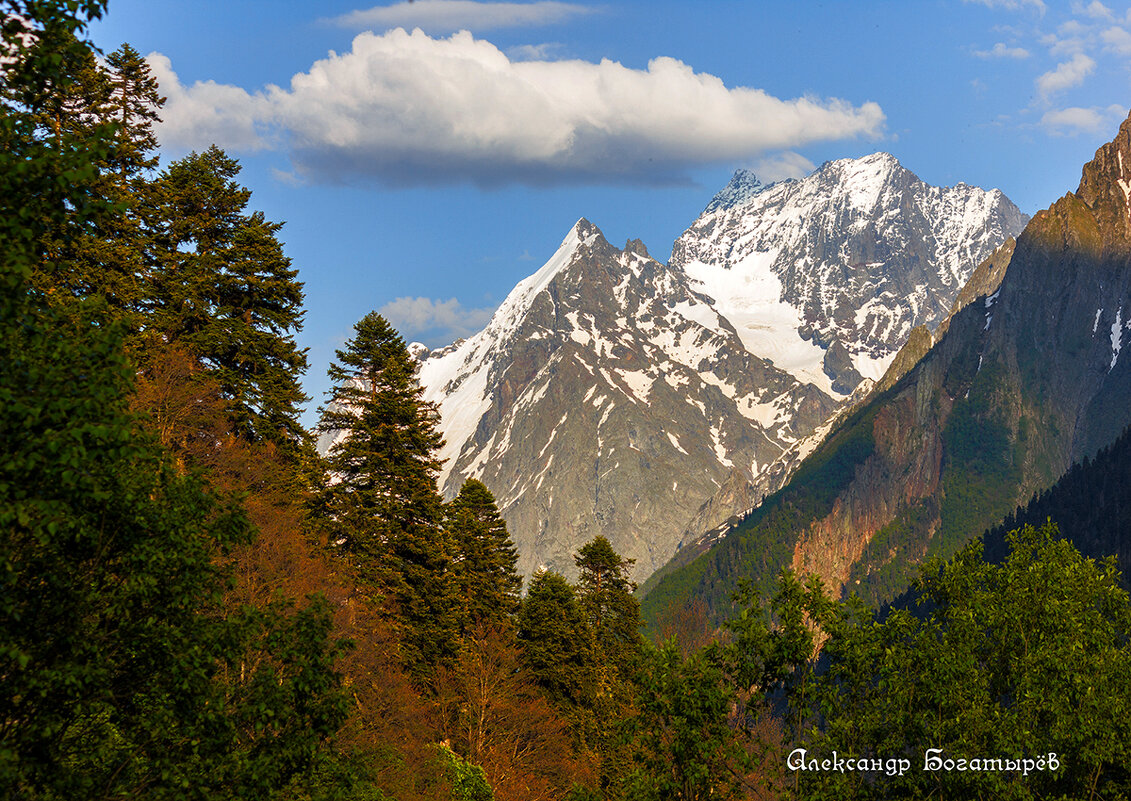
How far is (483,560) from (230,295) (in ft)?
75.8

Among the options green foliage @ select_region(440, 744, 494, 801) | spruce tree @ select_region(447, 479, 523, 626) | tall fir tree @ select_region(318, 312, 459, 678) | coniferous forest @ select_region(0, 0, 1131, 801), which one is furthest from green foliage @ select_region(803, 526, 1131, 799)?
spruce tree @ select_region(447, 479, 523, 626)

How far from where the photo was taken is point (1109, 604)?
2591cm

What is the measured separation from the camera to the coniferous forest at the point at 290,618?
42.0 feet

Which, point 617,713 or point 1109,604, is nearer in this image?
point 1109,604

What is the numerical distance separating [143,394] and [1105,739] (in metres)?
37.1

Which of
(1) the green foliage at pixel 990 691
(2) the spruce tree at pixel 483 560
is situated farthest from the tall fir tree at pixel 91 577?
(2) the spruce tree at pixel 483 560

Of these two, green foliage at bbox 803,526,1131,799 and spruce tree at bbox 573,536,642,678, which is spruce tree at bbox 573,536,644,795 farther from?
green foliage at bbox 803,526,1131,799

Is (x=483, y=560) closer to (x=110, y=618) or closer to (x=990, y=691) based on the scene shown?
(x=990, y=691)

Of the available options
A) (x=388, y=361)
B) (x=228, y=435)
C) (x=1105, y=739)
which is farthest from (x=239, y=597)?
(x=1105, y=739)

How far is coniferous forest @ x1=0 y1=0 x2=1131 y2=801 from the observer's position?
42.0ft

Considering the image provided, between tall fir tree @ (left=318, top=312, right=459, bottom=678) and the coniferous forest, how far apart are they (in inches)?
7.5

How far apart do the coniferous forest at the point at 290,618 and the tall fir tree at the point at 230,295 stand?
24 cm

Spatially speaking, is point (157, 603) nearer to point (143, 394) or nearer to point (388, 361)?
point (143, 394)

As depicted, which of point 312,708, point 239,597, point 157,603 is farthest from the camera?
point 239,597
